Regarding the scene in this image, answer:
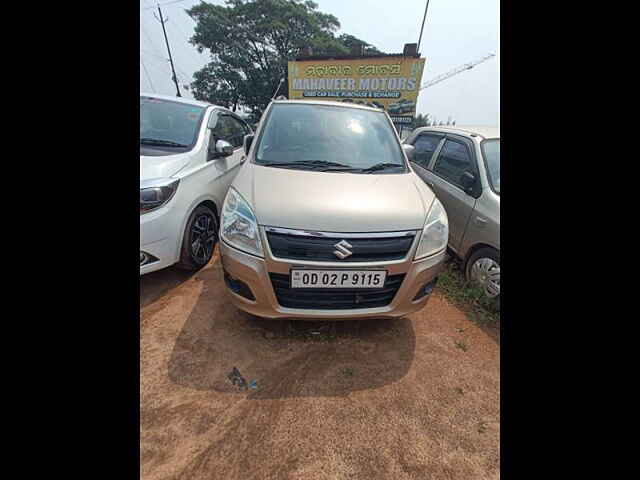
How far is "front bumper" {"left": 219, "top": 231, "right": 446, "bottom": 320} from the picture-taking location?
62.5 inches

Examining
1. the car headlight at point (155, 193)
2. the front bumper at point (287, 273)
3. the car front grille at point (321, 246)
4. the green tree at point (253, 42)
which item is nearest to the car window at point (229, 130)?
the car headlight at point (155, 193)

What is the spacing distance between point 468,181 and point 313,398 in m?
2.29

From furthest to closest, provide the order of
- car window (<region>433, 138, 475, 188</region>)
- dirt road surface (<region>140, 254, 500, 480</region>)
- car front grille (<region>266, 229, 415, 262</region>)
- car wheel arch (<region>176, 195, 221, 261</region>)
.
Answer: car window (<region>433, 138, 475, 188</region>)
car wheel arch (<region>176, 195, 221, 261</region>)
car front grille (<region>266, 229, 415, 262</region>)
dirt road surface (<region>140, 254, 500, 480</region>)

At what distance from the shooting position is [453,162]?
312 cm

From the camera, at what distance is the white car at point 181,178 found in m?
2.19

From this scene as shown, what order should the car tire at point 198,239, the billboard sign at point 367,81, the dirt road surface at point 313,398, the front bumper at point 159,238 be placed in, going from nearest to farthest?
the dirt road surface at point 313,398, the front bumper at point 159,238, the car tire at point 198,239, the billboard sign at point 367,81

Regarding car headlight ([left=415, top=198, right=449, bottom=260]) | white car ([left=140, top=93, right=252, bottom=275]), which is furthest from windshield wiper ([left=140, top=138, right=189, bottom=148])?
car headlight ([left=415, top=198, right=449, bottom=260])

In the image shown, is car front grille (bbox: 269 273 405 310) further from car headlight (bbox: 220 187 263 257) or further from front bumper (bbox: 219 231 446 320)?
car headlight (bbox: 220 187 263 257)

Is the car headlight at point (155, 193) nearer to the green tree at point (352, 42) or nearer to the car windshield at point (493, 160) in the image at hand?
the car windshield at point (493, 160)

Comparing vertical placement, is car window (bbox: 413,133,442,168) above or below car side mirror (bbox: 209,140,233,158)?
above

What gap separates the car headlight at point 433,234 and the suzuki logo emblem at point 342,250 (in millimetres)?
459

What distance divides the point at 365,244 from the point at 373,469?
3.55 feet
